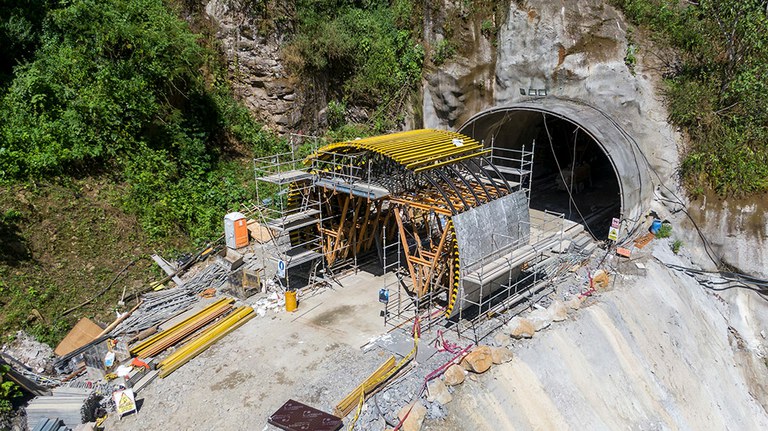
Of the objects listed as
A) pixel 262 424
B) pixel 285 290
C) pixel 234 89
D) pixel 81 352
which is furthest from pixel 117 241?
pixel 234 89

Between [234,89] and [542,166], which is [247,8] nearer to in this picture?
[234,89]

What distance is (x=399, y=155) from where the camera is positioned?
15672 millimetres

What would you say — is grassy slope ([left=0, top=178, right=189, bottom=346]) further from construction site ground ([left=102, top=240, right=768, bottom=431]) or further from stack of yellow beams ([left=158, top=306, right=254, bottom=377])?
construction site ground ([left=102, top=240, right=768, bottom=431])

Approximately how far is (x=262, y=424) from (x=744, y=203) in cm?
1915

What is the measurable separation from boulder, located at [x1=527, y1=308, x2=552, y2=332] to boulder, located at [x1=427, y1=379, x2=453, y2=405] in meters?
3.98

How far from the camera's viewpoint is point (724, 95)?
69.5ft

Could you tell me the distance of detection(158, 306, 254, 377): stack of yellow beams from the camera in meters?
14.0

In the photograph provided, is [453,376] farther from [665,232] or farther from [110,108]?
[110,108]

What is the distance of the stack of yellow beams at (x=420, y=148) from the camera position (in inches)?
Answer: 617

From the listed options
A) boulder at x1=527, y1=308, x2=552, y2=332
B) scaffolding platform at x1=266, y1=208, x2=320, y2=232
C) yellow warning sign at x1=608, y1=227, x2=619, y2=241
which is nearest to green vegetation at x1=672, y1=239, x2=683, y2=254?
yellow warning sign at x1=608, y1=227, x2=619, y2=241

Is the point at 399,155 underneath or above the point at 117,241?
above

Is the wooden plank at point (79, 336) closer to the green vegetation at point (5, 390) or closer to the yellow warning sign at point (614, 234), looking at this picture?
the green vegetation at point (5, 390)

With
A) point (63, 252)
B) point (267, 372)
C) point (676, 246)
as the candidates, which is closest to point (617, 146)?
point (676, 246)

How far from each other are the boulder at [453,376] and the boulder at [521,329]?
2.48 metres
